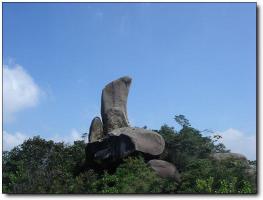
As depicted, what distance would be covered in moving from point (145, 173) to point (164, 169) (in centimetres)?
112

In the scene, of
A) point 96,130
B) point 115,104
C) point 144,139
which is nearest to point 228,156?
point 144,139

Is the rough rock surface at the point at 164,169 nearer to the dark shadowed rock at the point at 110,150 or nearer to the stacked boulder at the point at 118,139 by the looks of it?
the stacked boulder at the point at 118,139

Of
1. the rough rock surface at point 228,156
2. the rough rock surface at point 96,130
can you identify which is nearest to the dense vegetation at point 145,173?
the rough rock surface at point 228,156

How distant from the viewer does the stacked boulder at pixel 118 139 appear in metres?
12.5

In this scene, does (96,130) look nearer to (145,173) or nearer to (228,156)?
(145,173)

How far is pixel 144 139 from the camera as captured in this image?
12781mm

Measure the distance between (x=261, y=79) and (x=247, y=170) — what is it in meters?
4.04

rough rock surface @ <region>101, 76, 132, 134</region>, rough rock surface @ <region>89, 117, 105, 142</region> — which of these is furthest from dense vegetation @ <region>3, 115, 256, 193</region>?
rough rock surface @ <region>101, 76, 132, 134</region>

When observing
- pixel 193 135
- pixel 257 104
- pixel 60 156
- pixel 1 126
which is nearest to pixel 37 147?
pixel 60 156

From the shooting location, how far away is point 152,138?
42.5 ft

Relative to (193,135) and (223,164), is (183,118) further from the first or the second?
(223,164)

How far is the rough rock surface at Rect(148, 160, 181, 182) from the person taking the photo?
1210 centimetres

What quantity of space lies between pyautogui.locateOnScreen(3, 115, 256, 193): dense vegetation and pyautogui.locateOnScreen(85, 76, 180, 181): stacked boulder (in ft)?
1.01

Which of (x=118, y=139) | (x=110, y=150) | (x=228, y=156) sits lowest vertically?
(x=228, y=156)
